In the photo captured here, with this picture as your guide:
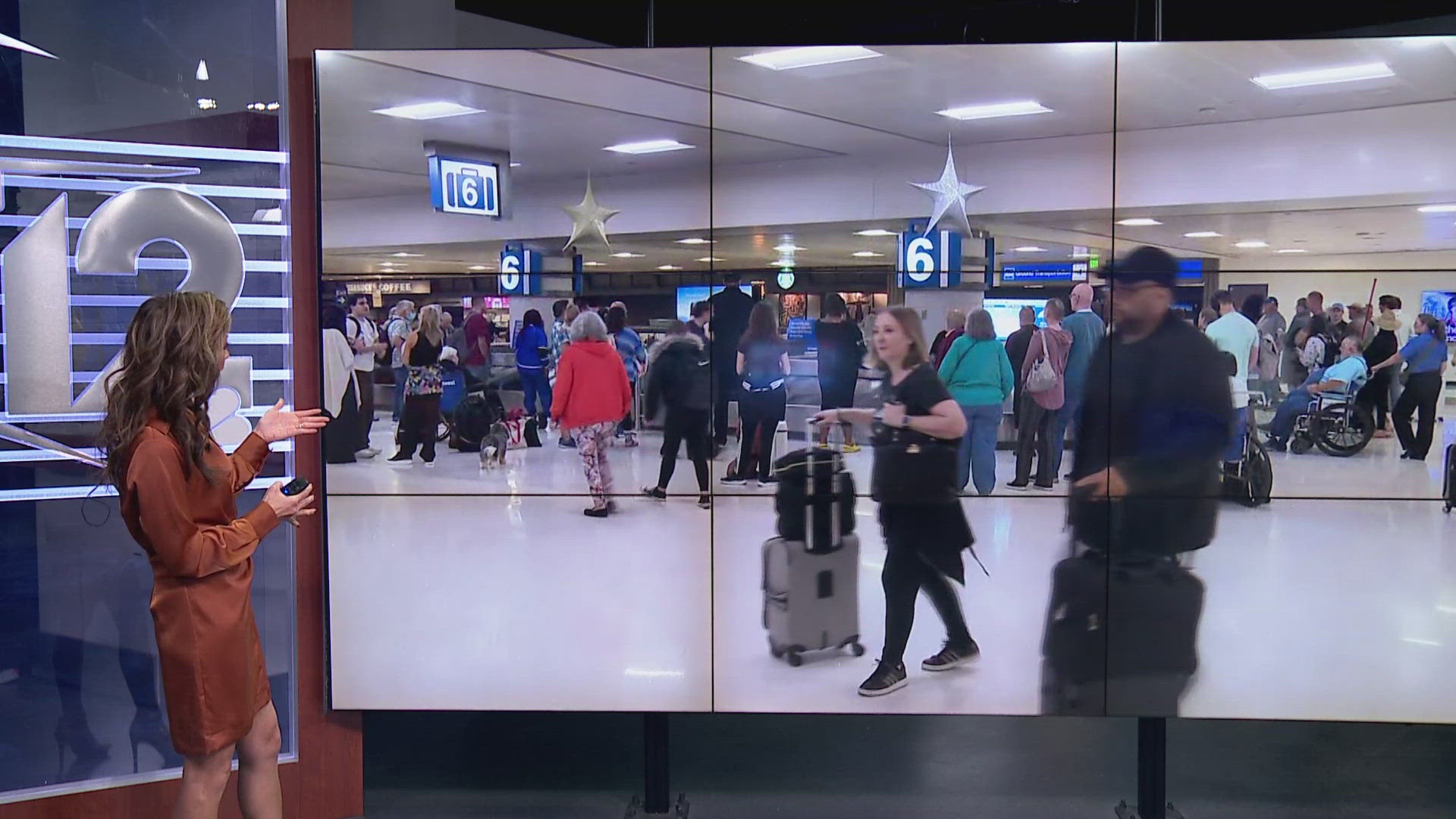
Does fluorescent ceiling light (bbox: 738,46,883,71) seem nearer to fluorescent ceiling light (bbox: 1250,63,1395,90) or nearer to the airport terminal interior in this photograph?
the airport terminal interior

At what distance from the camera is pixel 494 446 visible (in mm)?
3533

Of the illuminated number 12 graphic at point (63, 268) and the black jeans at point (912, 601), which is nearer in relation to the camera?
the illuminated number 12 graphic at point (63, 268)

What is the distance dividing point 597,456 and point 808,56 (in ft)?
4.76

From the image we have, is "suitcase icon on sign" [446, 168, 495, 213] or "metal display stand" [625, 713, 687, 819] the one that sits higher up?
"suitcase icon on sign" [446, 168, 495, 213]

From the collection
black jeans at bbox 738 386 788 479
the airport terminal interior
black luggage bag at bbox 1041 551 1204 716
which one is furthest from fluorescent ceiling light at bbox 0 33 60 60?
black luggage bag at bbox 1041 551 1204 716

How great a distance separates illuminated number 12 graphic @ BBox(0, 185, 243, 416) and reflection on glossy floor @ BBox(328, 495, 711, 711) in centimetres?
91

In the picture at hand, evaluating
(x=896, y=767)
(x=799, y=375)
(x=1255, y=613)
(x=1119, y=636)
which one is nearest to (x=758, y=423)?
(x=799, y=375)

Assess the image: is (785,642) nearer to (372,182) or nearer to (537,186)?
(537,186)

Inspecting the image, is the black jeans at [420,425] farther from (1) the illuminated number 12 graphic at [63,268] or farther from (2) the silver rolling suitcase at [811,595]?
(2) the silver rolling suitcase at [811,595]

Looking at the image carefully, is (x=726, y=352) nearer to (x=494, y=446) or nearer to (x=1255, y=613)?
(x=494, y=446)

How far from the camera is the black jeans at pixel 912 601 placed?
11.7 ft

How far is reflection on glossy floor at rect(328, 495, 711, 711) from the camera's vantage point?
357cm

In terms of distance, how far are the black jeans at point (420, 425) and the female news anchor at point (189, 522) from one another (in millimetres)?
1031

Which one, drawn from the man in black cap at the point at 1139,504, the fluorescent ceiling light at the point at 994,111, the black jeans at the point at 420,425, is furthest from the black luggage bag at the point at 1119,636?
the black jeans at the point at 420,425
